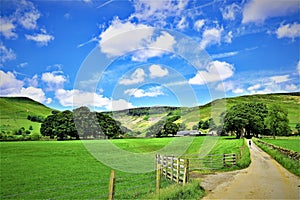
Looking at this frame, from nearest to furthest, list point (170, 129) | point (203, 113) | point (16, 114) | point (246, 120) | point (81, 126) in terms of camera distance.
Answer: point (81, 126), point (170, 129), point (246, 120), point (203, 113), point (16, 114)

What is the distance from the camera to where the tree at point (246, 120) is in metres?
77.9

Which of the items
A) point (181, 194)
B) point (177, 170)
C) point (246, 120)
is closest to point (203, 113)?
point (246, 120)

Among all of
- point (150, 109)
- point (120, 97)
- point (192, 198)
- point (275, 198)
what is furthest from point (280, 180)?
point (150, 109)

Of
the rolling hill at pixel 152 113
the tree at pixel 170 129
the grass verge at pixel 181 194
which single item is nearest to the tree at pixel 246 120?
the rolling hill at pixel 152 113

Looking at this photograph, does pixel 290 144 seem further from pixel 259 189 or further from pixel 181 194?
pixel 181 194

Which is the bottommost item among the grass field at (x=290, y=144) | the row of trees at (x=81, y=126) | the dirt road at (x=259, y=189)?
the dirt road at (x=259, y=189)

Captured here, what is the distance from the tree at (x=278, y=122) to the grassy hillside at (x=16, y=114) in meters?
63.1

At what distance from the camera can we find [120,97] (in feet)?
86.6

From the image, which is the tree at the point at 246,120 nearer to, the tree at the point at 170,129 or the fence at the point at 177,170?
the tree at the point at 170,129

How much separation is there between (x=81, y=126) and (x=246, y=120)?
4324 cm

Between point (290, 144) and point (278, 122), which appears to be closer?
point (290, 144)

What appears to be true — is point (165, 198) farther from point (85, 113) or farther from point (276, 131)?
point (85, 113)

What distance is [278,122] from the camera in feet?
210

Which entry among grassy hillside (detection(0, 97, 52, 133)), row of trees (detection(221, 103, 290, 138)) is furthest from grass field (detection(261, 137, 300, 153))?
grassy hillside (detection(0, 97, 52, 133))
